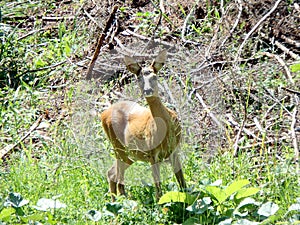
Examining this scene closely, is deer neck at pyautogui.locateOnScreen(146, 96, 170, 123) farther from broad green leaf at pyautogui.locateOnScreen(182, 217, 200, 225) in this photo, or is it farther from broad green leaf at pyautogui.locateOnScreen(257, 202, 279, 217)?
broad green leaf at pyautogui.locateOnScreen(257, 202, 279, 217)

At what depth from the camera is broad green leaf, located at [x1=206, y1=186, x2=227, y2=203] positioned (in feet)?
18.8

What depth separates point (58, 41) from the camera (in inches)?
387

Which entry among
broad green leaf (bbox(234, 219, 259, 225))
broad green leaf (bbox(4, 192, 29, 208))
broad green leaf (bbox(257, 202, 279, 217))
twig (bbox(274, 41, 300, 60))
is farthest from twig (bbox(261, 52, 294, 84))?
broad green leaf (bbox(4, 192, 29, 208))

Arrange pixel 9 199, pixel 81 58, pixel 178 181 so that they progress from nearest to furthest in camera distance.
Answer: pixel 9 199 → pixel 178 181 → pixel 81 58

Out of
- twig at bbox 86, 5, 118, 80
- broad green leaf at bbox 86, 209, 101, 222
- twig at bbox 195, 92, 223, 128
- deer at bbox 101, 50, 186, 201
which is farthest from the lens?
twig at bbox 86, 5, 118, 80

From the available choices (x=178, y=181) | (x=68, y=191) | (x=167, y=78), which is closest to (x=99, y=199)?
(x=68, y=191)

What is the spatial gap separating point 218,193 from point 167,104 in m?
1.82

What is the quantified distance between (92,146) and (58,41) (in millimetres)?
2804

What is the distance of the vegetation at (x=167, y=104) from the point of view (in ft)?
19.5

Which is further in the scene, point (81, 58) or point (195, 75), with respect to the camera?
point (81, 58)

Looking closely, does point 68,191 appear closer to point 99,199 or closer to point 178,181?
point 99,199

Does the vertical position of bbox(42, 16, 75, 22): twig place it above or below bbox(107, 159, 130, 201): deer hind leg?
above

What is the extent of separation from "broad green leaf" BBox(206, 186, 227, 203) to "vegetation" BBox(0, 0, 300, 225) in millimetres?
10

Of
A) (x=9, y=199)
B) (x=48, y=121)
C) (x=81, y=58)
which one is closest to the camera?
(x=9, y=199)
